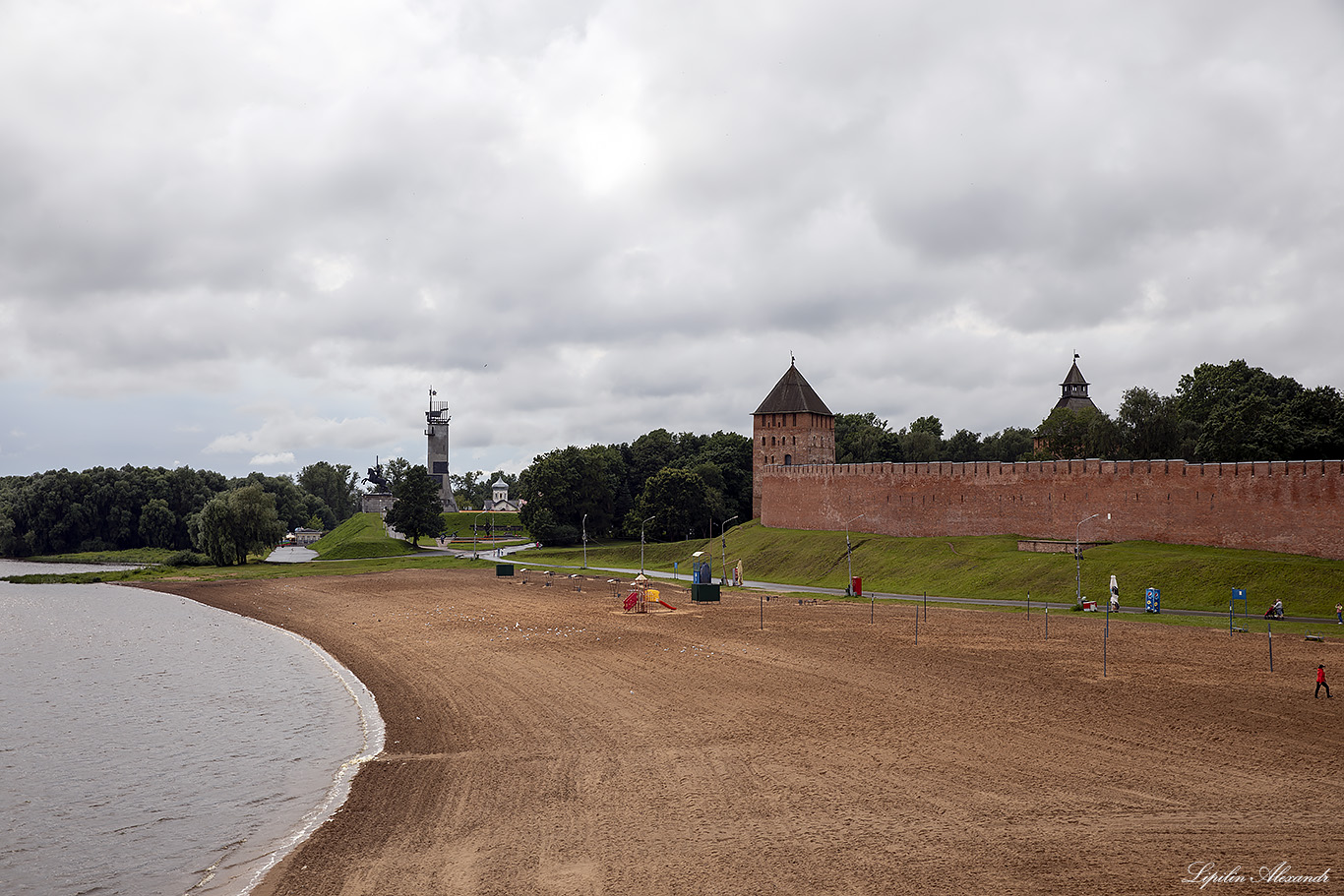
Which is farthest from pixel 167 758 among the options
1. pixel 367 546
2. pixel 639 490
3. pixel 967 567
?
pixel 639 490

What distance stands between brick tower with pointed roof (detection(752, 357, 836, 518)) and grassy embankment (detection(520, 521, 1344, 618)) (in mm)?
14663

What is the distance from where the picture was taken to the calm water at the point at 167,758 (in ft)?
47.1

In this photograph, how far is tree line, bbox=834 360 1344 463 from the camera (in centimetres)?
6062

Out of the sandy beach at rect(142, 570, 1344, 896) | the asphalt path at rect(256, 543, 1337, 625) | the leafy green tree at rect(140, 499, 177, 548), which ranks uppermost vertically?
the leafy green tree at rect(140, 499, 177, 548)

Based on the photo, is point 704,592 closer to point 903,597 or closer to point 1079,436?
point 903,597

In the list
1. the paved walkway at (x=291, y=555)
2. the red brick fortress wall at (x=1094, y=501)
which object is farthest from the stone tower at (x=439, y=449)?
the red brick fortress wall at (x=1094, y=501)

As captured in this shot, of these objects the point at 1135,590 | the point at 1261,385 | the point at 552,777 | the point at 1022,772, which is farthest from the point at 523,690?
the point at 1261,385

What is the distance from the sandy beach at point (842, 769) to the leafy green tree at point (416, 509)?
70879mm

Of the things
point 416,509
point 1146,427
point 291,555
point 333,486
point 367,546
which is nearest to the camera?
point 1146,427

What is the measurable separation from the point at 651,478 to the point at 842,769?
8161 centimetres

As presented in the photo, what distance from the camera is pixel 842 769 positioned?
17.6 metres

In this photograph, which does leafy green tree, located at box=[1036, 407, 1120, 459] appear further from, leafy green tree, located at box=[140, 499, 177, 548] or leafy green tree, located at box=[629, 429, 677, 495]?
leafy green tree, located at box=[140, 499, 177, 548]

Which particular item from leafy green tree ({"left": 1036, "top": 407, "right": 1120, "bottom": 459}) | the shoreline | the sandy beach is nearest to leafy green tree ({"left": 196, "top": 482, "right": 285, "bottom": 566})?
the sandy beach

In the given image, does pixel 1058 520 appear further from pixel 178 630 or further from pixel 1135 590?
pixel 178 630
